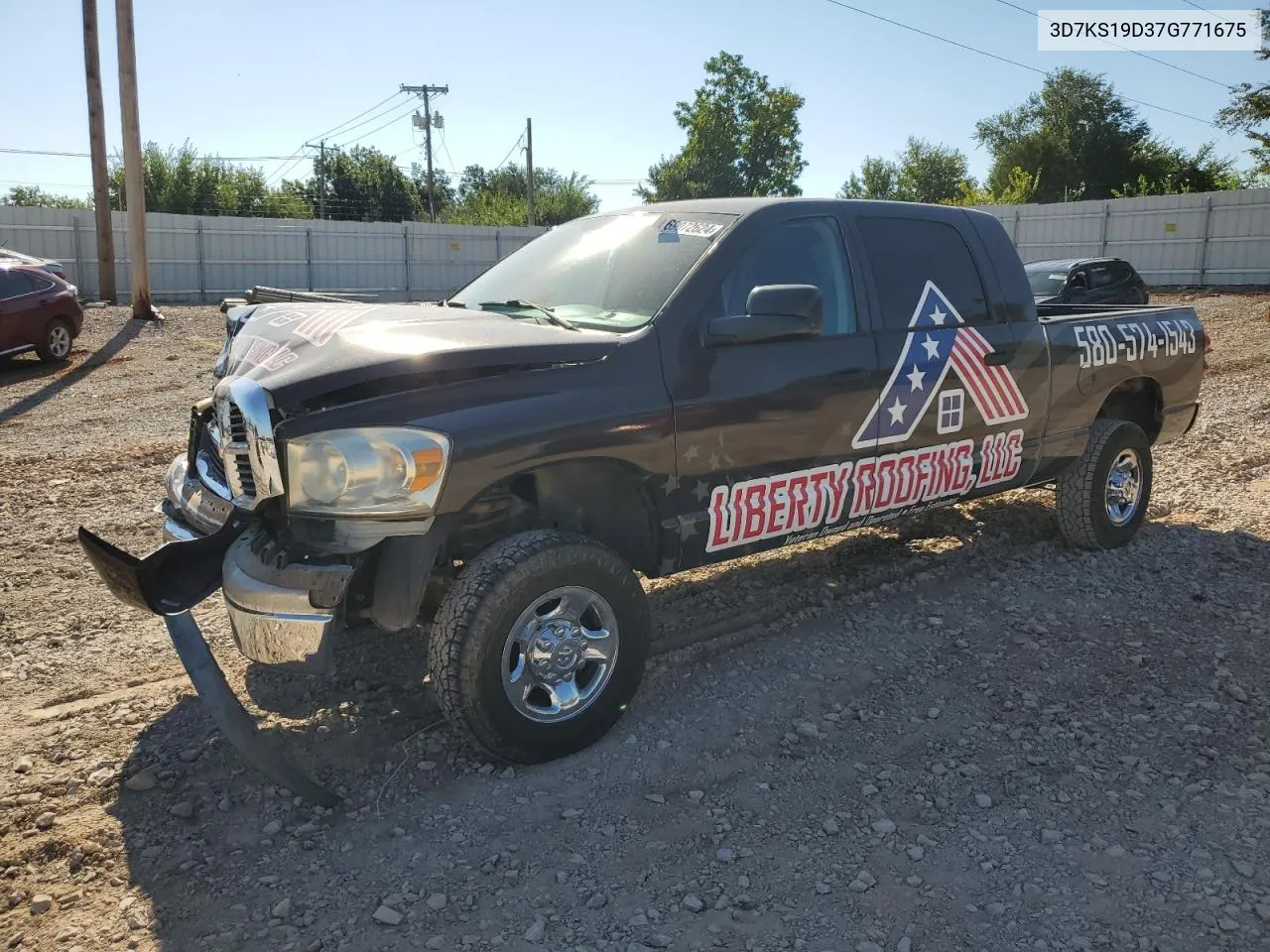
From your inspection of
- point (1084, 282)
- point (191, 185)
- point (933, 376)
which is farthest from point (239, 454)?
point (191, 185)

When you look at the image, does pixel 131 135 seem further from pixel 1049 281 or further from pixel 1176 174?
pixel 1176 174

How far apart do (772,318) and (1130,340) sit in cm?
311

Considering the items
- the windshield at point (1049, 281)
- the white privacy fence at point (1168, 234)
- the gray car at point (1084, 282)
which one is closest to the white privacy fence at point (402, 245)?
the white privacy fence at point (1168, 234)

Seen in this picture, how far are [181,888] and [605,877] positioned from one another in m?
1.21

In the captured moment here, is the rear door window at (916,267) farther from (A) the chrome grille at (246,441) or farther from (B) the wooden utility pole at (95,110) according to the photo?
(B) the wooden utility pole at (95,110)

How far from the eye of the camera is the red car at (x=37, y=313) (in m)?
13.2

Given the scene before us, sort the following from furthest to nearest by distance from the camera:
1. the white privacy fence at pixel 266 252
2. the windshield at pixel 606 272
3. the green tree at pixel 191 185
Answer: the green tree at pixel 191 185 → the white privacy fence at pixel 266 252 → the windshield at pixel 606 272

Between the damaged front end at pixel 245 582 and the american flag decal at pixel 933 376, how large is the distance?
2.37 metres

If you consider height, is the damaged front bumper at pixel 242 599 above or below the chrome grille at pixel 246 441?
below

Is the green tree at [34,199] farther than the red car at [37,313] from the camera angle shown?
Yes

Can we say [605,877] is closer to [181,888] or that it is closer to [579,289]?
[181,888]

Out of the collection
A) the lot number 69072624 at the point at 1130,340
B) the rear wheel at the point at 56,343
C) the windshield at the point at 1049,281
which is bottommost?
the rear wheel at the point at 56,343

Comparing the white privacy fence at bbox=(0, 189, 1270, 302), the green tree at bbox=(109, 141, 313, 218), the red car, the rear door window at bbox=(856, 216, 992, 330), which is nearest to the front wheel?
the rear door window at bbox=(856, 216, 992, 330)

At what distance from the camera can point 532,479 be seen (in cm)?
371
